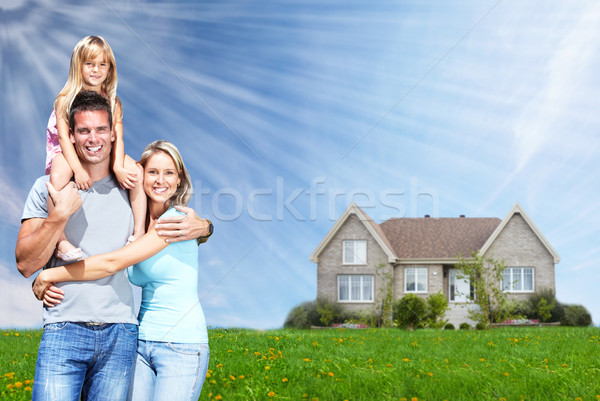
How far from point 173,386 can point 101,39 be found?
2.99 meters

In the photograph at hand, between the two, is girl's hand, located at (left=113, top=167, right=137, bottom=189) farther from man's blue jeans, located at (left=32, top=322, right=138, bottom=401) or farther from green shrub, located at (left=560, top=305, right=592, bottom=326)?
green shrub, located at (left=560, top=305, right=592, bottom=326)

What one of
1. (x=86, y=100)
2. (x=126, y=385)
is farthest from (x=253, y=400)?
(x=86, y=100)

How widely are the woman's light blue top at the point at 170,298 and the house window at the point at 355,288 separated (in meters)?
25.1

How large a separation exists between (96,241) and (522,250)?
95.0ft

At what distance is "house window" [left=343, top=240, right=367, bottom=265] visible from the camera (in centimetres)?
2855

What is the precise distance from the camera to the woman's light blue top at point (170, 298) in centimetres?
344

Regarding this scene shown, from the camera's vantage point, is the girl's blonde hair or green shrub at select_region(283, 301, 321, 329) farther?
green shrub at select_region(283, 301, 321, 329)

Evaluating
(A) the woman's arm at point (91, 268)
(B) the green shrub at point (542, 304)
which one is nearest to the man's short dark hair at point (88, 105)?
(A) the woman's arm at point (91, 268)

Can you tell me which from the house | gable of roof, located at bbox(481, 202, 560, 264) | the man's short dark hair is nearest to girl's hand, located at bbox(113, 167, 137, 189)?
the man's short dark hair

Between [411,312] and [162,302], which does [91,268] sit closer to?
[162,302]

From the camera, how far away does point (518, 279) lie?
94.3ft

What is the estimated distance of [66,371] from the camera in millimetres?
3293

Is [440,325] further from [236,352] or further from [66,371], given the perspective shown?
[66,371]

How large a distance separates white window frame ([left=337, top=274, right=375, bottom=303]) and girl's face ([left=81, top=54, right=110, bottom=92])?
80.6 ft
